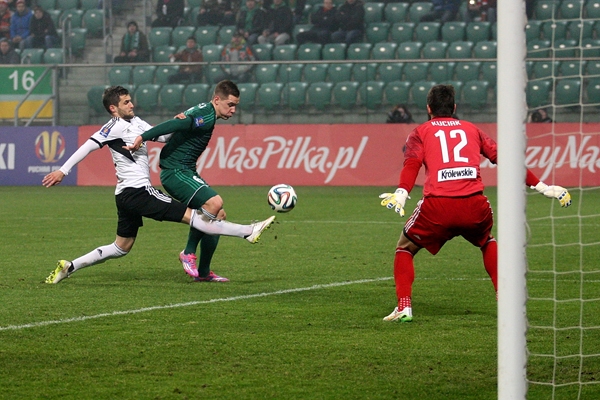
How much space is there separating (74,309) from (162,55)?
63.8ft

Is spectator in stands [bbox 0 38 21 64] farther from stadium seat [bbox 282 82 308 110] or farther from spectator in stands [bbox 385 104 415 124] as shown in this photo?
spectator in stands [bbox 385 104 415 124]

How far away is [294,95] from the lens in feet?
74.6

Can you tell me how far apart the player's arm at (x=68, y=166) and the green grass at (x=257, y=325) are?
86 cm

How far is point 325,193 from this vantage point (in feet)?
66.5

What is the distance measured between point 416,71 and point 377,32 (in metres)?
3.09

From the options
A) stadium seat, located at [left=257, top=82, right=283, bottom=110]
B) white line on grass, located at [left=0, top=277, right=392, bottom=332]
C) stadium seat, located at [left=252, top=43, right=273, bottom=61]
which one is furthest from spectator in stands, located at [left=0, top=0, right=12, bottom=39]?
white line on grass, located at [left=0, top=277, right=392, bottom=332]

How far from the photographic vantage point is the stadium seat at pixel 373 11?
1006 inches

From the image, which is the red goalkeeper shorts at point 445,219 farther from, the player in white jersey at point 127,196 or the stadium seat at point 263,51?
the stadium seat at point 263,51

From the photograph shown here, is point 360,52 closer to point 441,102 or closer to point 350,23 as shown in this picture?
point 350,23

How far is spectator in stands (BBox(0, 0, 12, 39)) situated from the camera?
26811 millimetres

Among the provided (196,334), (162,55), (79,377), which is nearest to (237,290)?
(196,334)

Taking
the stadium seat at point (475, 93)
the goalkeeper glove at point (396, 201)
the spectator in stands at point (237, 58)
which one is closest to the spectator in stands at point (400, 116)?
the stadium seat at point (475, 93)

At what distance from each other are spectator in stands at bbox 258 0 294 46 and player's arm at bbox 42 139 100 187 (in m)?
17.0

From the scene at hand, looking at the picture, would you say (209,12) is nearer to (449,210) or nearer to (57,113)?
(57,113)
